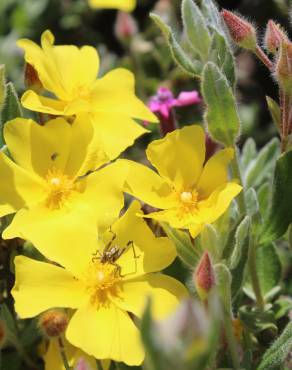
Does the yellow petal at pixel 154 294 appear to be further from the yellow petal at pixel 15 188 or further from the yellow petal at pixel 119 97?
the yellow petal at pixel 119 97

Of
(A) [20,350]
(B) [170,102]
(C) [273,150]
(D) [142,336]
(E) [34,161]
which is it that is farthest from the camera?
(C) [273,150]

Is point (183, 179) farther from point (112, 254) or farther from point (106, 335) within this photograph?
point (106, 335)

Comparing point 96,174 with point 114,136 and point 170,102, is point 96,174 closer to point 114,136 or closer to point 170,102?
point 114,136

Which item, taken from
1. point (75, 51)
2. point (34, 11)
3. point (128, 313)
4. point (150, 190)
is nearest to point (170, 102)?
point (75, 51)

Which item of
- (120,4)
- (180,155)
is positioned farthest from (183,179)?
(120,4)

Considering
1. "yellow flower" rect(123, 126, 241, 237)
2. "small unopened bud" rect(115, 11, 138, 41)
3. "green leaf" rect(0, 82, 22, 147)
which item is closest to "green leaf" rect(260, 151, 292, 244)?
"yellow flower" rect(123, 126, 241, 237)

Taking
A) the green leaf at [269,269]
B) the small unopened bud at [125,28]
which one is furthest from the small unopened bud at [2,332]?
the small unopened bud at [125,28]

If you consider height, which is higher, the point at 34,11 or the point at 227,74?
the point at 227,74
